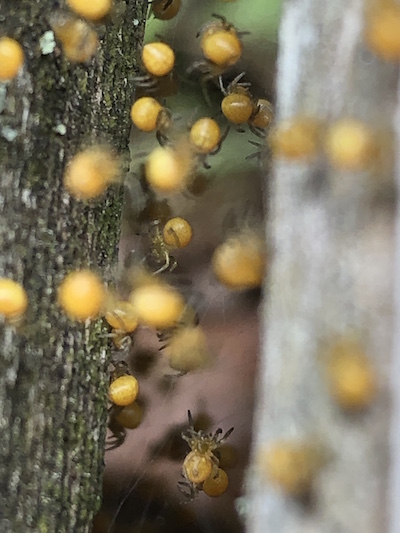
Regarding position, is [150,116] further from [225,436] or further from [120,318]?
[225,436]

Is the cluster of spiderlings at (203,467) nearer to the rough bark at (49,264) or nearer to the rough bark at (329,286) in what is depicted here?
the rough bark at (49,264)

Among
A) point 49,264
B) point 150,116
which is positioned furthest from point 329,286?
point 150,116

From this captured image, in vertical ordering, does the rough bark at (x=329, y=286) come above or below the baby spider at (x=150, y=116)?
below

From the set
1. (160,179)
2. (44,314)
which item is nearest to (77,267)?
(44,314)

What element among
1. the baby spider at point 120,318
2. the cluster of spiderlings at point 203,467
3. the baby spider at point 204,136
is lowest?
the cluster of spiderlings at point 203,467

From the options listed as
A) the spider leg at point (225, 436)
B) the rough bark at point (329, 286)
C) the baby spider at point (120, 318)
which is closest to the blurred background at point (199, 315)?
the spider leg at point (225, 436)

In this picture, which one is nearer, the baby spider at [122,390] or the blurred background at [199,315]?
the baby spider at [122,390]

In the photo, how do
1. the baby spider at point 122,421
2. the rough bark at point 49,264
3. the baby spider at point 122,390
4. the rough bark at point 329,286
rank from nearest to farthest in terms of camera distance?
the rough bark at point 329,286, the rough bark at point 49,264, the baby spider at point 122,390, the baby spider at point 122,421
